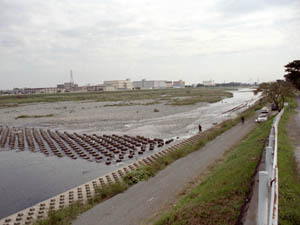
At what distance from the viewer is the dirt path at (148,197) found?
1110 centimetres

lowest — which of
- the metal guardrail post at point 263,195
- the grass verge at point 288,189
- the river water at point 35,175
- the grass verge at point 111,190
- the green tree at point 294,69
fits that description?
the river water at point 35,175

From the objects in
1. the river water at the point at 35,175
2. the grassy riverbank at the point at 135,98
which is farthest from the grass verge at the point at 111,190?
the grassy riverbank at the point at 135,98

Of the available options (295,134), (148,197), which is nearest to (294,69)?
(295,134)

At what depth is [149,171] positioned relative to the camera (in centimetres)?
1695

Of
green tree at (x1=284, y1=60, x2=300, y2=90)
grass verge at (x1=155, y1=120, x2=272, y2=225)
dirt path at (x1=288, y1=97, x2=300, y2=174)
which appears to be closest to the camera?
grass verge at (x1=155, y1=120, x2=272, y2=225)

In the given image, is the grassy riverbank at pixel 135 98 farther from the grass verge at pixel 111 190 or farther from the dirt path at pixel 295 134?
the grass verge at pixel 111 190

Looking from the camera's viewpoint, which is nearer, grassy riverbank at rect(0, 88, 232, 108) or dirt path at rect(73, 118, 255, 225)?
dirt path at rect(73, 118, 255, 225)

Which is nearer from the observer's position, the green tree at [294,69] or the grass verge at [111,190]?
the grass verge at [111,190]

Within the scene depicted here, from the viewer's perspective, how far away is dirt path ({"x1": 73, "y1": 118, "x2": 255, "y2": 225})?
11.1m

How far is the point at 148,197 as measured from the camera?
42.7 ft

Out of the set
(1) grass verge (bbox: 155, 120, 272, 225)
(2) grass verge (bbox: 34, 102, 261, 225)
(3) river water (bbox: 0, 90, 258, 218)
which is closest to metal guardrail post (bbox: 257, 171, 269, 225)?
(1) grass verge (bbox: 155, 120, 272, 225)

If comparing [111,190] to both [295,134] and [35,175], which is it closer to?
[35,175]

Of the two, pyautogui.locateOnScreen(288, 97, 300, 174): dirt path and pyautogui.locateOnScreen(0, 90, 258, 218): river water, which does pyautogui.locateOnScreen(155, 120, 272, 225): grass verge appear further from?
pyautogui.locateOnScreen(0, 90, 258, 218): river water

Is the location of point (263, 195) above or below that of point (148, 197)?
above
